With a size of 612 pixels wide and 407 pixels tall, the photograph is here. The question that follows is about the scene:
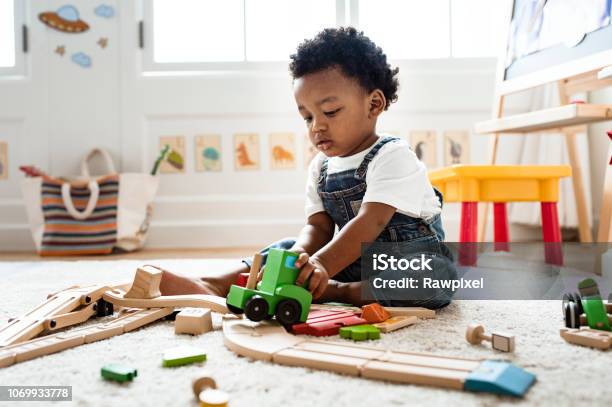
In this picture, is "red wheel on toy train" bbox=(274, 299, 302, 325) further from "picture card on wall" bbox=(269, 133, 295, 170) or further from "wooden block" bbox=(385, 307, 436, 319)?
"picture card on wall" bbox=(269, 133, 295, 170)

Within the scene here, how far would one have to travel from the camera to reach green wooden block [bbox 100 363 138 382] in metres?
0.52

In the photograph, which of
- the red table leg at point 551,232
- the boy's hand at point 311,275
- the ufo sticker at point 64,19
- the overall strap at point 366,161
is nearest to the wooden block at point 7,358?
the boy's hand at point 311,275

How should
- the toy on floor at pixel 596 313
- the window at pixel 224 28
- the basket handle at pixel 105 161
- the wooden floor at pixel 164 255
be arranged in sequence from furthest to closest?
the window at pixel 224 28, the basket handle at pixel 105 161, the wooden floor at pixel 164 255, the toy on floor at pixel 596 313

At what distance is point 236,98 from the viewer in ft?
7.32

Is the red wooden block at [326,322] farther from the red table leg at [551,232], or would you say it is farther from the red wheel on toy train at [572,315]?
the red table leg at [551,232]

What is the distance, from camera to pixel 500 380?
473 mm

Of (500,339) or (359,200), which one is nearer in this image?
(500,339)

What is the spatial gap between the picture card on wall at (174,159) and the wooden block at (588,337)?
1780 mm

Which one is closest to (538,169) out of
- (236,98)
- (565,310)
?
(565,310)

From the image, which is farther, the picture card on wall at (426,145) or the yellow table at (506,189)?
the picture card on wall at (426,145)

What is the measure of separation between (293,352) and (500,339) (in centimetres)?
23

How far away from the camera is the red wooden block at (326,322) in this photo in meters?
0.68

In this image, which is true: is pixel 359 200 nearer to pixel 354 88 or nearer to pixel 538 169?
pixel 354 88

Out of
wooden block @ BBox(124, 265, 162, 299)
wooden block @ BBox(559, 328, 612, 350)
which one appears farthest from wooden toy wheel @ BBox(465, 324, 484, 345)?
wooden block @ BBox(124, 265, 162, 299)
